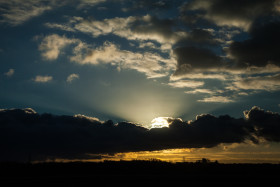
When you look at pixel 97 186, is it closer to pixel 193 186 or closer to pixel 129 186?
pixel 129 186

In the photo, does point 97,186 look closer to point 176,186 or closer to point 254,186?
point 176,186

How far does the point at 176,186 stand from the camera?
341 feet

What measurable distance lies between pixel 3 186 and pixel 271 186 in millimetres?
111718

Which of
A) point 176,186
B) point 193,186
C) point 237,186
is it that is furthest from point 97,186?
point 237,186

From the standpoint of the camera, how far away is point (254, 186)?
10412cm

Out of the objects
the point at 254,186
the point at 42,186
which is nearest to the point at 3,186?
the point at 42,186

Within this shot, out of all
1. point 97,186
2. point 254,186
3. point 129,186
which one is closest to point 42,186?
point 97,186

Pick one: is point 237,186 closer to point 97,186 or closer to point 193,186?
point 193,186

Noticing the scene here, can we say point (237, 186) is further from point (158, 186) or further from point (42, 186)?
point (42, 186)

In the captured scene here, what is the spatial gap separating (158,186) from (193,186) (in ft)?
46.5

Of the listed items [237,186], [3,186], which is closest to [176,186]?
[237,186]

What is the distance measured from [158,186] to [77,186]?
33.1 metres

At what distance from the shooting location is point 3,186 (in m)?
109

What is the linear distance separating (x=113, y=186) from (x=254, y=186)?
57.5m
